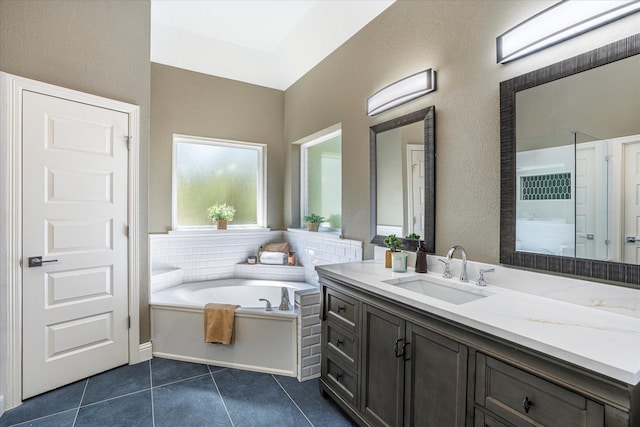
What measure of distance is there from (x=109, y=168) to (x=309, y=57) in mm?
2296

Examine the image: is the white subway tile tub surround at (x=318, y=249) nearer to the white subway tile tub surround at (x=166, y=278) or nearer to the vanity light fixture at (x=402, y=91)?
the vanity light fixture at (x=402, y=91)

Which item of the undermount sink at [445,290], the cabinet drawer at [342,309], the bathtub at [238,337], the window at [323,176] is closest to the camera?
the undermount sink at [445,290]

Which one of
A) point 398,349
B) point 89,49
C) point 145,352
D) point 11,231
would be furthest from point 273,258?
point 89,49

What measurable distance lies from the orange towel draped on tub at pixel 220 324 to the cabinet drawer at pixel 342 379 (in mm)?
923

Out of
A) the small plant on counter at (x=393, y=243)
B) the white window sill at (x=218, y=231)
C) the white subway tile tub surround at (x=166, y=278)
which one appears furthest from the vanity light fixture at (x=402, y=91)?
the white subway tile tub surround at (x=166, y=278)

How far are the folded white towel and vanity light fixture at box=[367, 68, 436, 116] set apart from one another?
2.04 meters

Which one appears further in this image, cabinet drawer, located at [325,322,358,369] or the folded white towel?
the folded white towel

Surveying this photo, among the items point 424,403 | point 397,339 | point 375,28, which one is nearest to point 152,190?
point 375,28

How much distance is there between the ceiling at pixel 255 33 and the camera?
9.68ft

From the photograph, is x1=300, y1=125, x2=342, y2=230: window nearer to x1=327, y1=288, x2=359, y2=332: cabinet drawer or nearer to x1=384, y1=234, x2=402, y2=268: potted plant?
x1=384, y1=234, x2=402, y2=268: potted plant

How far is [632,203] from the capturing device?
4.18 feet

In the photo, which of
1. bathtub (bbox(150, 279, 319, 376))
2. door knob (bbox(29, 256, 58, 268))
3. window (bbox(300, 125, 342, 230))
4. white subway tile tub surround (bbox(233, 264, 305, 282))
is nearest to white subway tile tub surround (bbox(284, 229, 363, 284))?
white subway tile tub surround (bbox(233, 264, 305, 282))

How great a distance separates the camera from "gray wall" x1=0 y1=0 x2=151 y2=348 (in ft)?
7.23

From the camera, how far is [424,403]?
1.44 m
